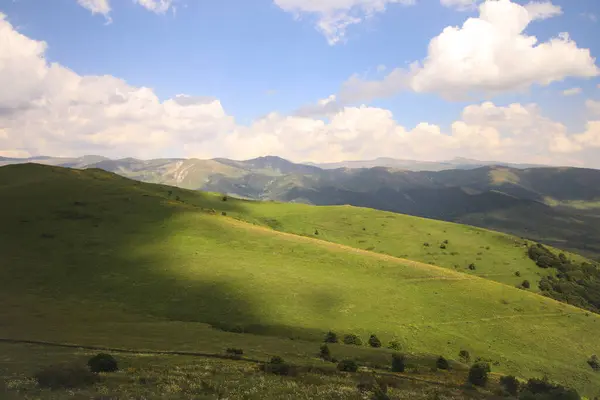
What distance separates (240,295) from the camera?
76250mm

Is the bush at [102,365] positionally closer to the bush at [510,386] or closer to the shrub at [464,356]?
the bush at [510,386]

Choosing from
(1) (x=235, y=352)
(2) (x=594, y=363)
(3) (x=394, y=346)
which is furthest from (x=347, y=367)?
(2) (x=594, y=363)

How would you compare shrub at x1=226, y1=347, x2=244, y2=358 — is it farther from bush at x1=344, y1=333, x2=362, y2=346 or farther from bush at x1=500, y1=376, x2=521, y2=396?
bush at x1=500, y1=376, x2=521, y2=396

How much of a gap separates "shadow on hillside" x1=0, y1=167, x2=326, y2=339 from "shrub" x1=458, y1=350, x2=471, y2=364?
2425cm

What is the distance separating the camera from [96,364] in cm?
3138

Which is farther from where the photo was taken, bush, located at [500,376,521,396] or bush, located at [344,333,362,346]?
bush, located at [344,333,362,346]

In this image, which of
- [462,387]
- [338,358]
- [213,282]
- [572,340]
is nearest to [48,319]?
[213,282]

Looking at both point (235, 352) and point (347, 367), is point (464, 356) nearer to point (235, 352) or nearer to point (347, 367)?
point (347, 367)

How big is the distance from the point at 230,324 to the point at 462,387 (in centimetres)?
3919

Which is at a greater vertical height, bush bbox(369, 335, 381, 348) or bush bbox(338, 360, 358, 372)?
bush bbox(338, 360, 358, 372)

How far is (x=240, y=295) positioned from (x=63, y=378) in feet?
166

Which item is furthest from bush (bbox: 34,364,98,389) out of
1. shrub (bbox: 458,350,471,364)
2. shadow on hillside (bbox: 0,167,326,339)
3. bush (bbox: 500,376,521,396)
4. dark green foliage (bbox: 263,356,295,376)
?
shrub (bbox: 458,350,471,364)

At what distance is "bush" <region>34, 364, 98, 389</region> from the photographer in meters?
25.9

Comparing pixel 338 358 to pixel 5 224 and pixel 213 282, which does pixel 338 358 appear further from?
pixel 5 224
